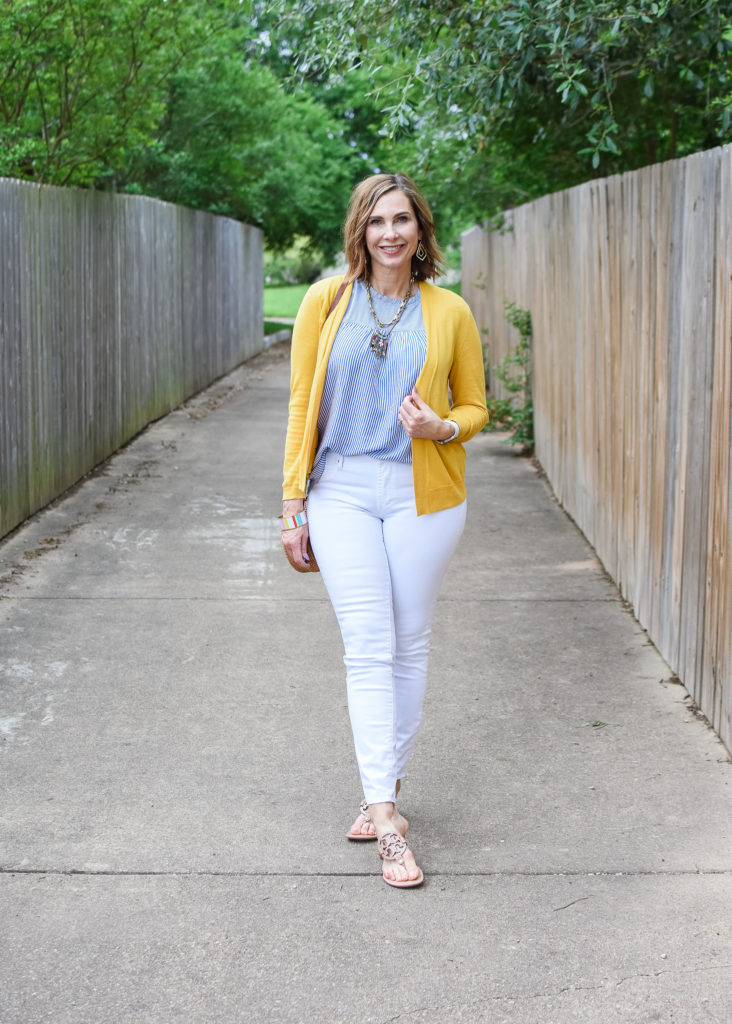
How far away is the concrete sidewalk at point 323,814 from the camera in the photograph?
3.03 meters

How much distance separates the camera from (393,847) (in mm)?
3564

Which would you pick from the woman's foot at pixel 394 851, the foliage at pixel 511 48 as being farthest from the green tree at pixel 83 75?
the woman's foot at pixel 394 851

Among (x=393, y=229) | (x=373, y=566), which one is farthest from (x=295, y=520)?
(x=393, y=229)

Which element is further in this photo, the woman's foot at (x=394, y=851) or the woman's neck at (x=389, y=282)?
the woman's neck at (x=389, y=282)

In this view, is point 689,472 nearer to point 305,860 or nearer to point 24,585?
point 305,860

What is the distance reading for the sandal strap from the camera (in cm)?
355

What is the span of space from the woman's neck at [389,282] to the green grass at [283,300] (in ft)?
103

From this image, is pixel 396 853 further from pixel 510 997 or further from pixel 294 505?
pixel 294 505

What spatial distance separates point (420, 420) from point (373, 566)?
44 cm

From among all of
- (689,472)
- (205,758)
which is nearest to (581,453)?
(689,472)

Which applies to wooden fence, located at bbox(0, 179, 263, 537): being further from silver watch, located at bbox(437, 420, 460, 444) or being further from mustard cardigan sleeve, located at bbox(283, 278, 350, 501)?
silver watch, located at bbox(437, 420, 460, 444)

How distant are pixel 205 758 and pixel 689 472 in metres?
2.09

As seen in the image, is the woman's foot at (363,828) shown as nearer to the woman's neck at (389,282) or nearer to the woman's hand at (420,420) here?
the woman's hand at (420,420)

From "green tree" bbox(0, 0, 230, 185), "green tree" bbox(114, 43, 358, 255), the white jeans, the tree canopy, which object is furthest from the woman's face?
"green tree" bbox(114, 43, 358, 255)
